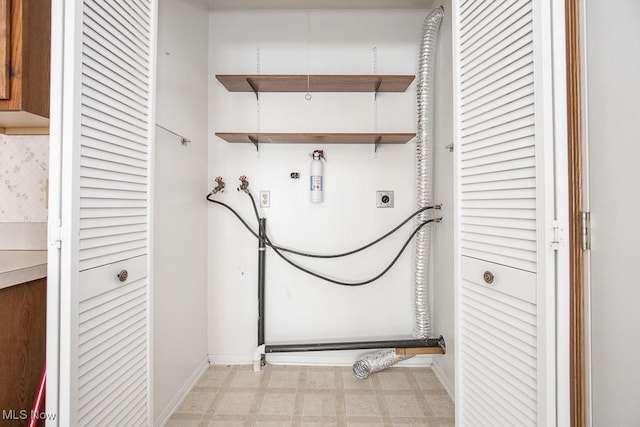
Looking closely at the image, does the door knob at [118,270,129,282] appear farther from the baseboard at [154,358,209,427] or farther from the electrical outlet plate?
the electrical outlet plate

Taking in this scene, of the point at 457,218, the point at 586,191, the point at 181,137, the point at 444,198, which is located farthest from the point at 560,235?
the point at 181,137

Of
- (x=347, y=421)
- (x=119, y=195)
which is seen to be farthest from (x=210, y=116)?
(x=347, y=421)

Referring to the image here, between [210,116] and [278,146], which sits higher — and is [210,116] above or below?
above

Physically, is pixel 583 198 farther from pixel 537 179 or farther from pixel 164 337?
pixel 164 337

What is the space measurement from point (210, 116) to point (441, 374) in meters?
2.45

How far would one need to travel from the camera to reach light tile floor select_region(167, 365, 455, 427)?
1596mm

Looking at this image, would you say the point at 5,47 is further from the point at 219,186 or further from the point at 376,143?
the point at 376,143

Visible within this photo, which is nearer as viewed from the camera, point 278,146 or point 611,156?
point 611,156

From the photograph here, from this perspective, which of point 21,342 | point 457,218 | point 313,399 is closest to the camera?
point 21,342

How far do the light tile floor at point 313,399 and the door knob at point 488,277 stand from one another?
110cm

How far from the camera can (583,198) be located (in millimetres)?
807

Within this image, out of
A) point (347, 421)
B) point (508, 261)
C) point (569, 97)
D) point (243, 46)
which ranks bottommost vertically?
point (347, 421)

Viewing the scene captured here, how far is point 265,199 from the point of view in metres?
2.16

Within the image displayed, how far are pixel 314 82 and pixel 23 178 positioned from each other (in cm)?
164
